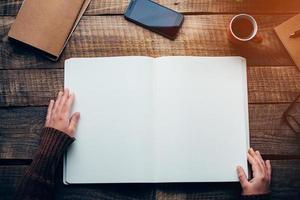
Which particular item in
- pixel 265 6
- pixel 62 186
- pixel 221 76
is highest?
pixel 265 6

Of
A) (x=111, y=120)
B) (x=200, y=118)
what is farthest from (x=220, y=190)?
(x=111, y=120)

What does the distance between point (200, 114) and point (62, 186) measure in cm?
36

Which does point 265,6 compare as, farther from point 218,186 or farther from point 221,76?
point 218,186

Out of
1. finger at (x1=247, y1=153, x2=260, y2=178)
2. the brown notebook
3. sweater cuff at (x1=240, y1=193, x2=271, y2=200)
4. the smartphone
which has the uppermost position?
the brown notebook

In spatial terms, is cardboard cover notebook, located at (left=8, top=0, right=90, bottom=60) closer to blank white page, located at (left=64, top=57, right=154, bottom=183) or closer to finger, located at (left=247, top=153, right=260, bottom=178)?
blank white page, located at (left=64, top=57, right=154, bottom=183)

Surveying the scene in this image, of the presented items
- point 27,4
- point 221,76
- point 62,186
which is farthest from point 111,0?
point 62,186

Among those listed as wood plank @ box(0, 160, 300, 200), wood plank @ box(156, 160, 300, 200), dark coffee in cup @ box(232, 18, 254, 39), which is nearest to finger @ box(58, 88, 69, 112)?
wood plank @ box(0, 160, 300, 200)

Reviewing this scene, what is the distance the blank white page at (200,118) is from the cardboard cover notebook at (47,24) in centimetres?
23

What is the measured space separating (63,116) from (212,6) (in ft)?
1.44

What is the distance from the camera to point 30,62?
1.23 meters

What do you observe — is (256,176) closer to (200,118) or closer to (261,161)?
(261,161)

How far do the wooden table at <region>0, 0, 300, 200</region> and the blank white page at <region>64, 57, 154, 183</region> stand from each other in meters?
0.03

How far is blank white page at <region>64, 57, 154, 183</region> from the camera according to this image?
118 centimetres

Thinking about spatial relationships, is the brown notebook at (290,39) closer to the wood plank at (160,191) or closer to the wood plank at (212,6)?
the wood plank at (212,6)
